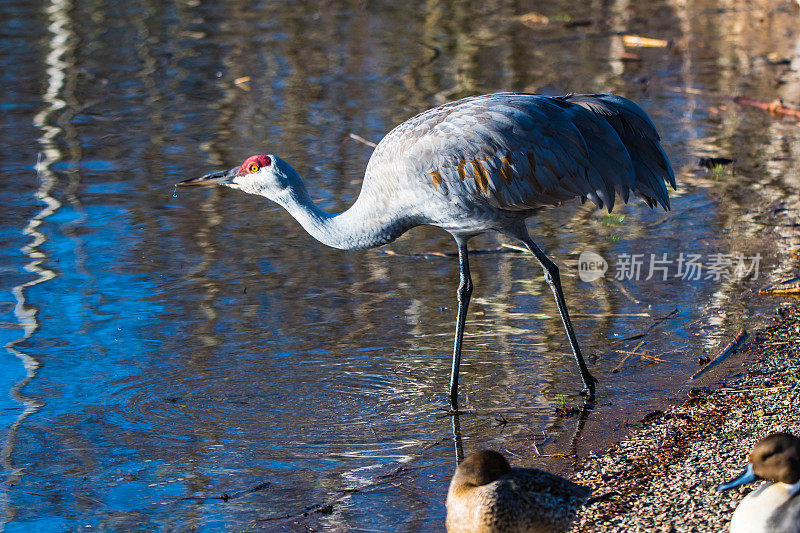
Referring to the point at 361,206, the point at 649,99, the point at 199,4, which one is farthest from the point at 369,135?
the point at 199,4

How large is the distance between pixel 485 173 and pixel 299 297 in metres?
1.96

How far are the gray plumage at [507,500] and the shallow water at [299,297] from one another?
50 centimetres

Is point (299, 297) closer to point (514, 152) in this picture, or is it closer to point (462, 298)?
point (462, 298)

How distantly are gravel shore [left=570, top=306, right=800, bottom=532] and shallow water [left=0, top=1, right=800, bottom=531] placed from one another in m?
0.22

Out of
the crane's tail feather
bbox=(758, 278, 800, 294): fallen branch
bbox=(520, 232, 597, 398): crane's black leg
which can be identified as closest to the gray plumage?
bbox=(520, 232, 597, 398): crane's black leg

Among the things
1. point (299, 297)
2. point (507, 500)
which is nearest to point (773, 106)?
point (299, 297)

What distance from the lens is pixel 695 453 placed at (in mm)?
4852

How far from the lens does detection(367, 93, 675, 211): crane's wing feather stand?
18.5ft

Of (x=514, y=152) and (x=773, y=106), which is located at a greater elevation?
(x=514, y=152)

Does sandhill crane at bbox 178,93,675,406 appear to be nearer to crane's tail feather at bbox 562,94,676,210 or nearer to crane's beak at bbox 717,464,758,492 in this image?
crane's tail feather at bbox 562,94,676,210

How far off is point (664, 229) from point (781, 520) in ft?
15.1

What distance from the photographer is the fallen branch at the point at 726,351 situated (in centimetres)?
587

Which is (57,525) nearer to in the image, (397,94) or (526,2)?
(397,94)

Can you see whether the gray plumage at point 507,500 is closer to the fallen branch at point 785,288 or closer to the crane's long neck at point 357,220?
the crane's long neck at point 357,220
